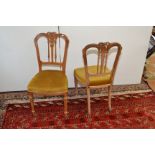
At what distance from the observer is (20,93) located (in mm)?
2871

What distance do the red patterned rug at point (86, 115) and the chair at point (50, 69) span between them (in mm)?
141

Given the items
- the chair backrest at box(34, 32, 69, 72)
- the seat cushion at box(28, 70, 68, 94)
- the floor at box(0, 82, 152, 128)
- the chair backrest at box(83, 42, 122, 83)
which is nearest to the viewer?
the chair backrest at box(83, 42, 122, 83)

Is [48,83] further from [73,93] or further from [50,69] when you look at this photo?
[73,93]

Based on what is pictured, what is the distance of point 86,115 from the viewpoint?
246 cm

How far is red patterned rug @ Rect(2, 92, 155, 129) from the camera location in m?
2.30

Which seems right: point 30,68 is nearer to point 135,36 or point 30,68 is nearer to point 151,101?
point 135,36

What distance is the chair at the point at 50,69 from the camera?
223cm

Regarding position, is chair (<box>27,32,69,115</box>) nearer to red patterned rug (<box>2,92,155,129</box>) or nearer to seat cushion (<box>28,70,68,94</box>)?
seat cushion (<box>28,70,68,94</box>)

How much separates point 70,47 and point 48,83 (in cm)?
67

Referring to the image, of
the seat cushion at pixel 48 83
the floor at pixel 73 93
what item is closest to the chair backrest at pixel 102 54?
the seat cushion at pixel 48 83

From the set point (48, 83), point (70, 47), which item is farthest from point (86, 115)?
point (70, 47)

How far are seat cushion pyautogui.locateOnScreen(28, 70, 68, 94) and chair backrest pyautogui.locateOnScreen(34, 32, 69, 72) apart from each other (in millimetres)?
162

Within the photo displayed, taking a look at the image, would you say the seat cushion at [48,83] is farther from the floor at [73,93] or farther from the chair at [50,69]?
the floor at [73,93]

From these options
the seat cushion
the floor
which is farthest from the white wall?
the seat cushion
